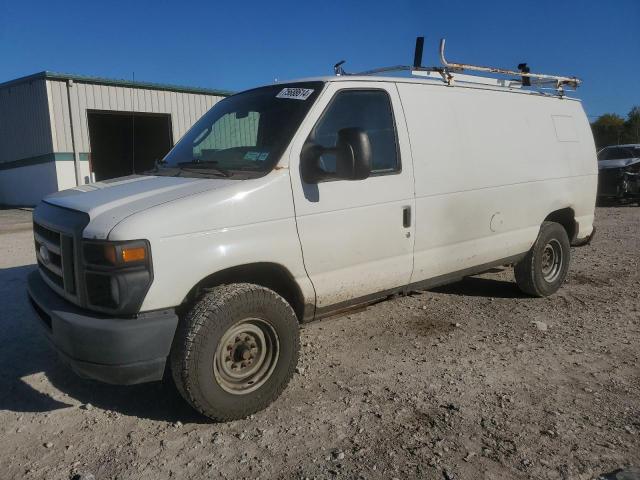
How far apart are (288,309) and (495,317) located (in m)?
2.66

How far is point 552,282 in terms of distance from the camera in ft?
19.3

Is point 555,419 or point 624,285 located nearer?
point 555,419

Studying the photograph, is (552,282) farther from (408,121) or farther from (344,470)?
(344,470)

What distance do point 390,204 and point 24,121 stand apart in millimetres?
16120

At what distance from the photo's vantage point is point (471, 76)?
5.12 m

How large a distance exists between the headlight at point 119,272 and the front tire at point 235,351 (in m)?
0.35

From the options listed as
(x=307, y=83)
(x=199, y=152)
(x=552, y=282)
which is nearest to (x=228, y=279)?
(x=199, y=152)

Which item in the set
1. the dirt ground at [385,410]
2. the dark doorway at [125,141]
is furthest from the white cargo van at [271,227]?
the dark doorway at [125,141]

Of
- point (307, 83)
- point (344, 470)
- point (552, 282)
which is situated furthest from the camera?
point (552, 282)

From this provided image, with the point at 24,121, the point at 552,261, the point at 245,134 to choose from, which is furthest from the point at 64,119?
the point at 552,261

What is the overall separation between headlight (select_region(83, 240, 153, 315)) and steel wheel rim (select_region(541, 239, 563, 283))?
173 inches

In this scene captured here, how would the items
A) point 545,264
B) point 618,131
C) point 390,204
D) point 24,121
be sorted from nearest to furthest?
point 390,204 < point 545,264 < point 24,121 < point 618,131

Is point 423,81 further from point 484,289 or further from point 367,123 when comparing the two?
point 484,289

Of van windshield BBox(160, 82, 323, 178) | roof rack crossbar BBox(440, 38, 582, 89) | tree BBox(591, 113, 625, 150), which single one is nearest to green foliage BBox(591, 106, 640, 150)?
tree BBox(591, 113, 625, 150)
